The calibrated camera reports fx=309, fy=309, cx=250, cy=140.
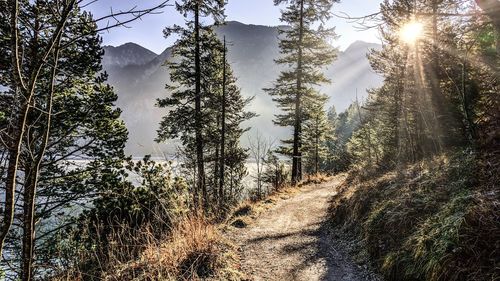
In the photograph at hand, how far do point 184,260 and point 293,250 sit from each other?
276 cm

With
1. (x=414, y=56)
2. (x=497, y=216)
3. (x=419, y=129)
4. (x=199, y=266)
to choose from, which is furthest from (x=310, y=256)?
(x=414, y=56)

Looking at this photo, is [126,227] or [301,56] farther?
[301,56]

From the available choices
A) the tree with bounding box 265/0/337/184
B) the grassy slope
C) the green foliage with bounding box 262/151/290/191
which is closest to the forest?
the grassy slope

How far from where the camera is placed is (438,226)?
399 centimetres

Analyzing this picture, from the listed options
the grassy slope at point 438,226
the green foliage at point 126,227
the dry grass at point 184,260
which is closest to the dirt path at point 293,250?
the grassy slope at point 438,226

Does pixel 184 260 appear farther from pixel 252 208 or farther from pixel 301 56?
pixel 301 56

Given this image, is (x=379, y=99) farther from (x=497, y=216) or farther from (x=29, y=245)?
(x=29, y=245)

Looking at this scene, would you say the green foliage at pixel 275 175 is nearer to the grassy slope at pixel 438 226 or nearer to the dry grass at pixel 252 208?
the dry grass at pixel 252 208

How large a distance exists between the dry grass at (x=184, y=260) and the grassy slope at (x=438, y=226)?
2.46 metres

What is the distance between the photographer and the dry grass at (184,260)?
159 inches

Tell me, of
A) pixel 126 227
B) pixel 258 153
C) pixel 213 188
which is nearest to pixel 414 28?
pixel 213 188

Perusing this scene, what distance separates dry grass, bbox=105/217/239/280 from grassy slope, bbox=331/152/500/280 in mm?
2461

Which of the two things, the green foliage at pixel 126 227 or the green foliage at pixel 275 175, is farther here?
the green foliage at pixel 275 175

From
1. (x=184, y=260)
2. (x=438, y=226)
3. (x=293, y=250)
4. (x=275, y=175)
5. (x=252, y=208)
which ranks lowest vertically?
(x=293, y=250)
